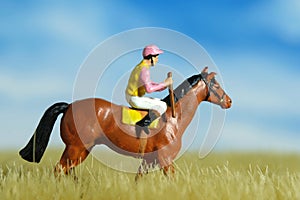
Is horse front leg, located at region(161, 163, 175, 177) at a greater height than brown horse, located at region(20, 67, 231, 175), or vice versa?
brown horse, located at region(20, 67, 231, 175)

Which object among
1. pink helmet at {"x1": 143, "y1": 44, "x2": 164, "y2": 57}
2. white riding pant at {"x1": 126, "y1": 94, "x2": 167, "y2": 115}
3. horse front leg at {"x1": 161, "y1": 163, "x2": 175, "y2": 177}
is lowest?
horse front leg at {"x1": 161, "y1": 163, "x2": 175, "y2": 177}

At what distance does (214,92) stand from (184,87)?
1.51 feet

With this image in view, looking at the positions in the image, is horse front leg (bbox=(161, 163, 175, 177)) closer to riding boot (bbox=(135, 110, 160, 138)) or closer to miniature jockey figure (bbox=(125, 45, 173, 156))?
miniature jockey figure (bbox=(125, 45, 173, 156))

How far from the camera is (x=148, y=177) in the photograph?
5.31 meters

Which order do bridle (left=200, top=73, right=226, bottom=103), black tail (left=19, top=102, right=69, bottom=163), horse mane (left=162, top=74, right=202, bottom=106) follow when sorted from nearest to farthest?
black tail (left=19, top=102, right=69, bottom=163)
horse mane (left=162, top=74, right=202, bottom=106)
bridle (left=200, top=73, right=226, bottom=103)

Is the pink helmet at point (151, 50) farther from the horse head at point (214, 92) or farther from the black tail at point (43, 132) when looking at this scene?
the black tail at point (43, 132)

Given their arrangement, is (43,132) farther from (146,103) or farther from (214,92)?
(214,92)

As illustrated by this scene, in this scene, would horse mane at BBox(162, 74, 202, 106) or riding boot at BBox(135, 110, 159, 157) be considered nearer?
riding boot at BBox(135, 110, 159, 157)

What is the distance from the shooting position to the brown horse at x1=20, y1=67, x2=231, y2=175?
562 cm

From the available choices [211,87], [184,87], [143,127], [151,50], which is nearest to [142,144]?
[143,127]

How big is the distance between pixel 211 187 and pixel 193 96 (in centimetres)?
166

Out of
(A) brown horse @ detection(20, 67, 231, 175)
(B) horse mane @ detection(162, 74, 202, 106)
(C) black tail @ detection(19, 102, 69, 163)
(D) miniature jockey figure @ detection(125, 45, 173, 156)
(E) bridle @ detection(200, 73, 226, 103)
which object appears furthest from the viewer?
(E) bridle @ detection(200, 73, 226, 103)

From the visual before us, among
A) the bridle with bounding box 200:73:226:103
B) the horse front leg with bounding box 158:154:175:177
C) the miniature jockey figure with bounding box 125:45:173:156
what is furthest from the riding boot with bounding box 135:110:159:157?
the bridle with bounding box 200:73:226:103

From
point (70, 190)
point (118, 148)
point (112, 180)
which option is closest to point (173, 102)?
point (118, 148)
